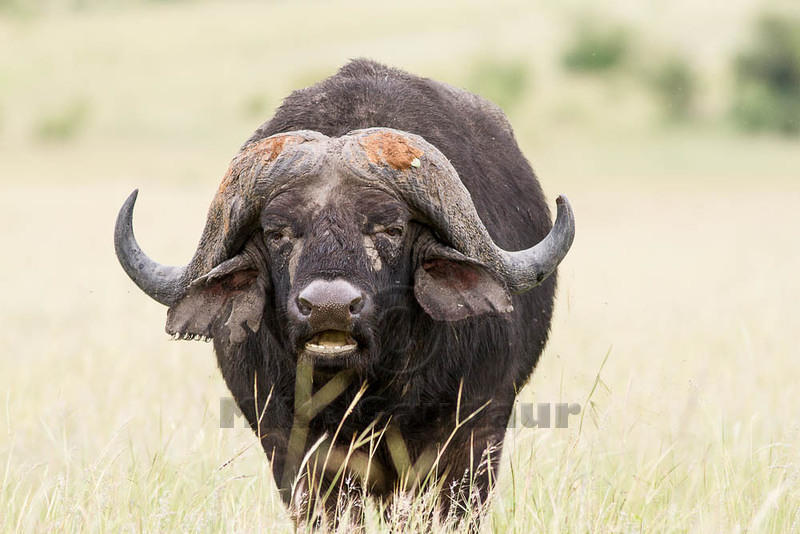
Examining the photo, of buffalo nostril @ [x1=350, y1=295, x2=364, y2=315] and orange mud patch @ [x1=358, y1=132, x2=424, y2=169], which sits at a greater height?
orange mud patch @ [x1=358, y1=132, x2=424, y2=169]

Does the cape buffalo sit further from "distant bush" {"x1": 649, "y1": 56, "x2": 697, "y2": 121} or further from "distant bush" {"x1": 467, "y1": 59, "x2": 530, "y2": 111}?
"distant bush" {"x1": 649, "y1": 56, "x2": 697, "y2": 121}

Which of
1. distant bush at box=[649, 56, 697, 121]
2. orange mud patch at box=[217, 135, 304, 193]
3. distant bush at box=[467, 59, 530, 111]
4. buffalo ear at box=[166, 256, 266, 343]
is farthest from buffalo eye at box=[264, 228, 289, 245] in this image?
distant bush at box=[649, 56, 697, 121]

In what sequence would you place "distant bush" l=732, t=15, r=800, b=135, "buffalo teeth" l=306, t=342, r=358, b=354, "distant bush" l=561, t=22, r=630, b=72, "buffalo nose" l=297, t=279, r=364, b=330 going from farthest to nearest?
"distant bush" l=561, t=22, r=630, b=72 < "distant bush" l=732, t=15, r=800, b=135 < "buffalo teeth" l=306, t=342, r=358, b=354 < "buffalo nose" l=297, t=279, r=364, b=330

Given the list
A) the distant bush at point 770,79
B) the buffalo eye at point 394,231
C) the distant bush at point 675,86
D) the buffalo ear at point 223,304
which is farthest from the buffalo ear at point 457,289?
the distant bush at point 675,86

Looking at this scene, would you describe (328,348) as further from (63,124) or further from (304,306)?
(63,124)

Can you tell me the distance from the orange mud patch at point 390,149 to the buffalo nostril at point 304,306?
644 mm

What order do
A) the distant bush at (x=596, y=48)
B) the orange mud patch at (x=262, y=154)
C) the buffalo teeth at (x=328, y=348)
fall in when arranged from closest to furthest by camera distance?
the buffalo teeth at (x=328, y=348)
the orange mud patch at (x=262, y=154)
the distant bush at (x=596, y=48)

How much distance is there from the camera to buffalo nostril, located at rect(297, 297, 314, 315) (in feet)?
11.7

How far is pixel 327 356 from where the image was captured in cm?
372

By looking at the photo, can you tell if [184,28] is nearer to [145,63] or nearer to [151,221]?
[145,63]

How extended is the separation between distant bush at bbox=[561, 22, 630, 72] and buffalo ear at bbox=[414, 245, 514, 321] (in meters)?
39.3

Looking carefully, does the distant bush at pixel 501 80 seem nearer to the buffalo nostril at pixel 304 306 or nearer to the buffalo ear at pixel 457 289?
the buffalo ear at pixel 457 289

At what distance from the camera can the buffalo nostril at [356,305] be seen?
3604 millimetres

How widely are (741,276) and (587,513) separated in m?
9.06
